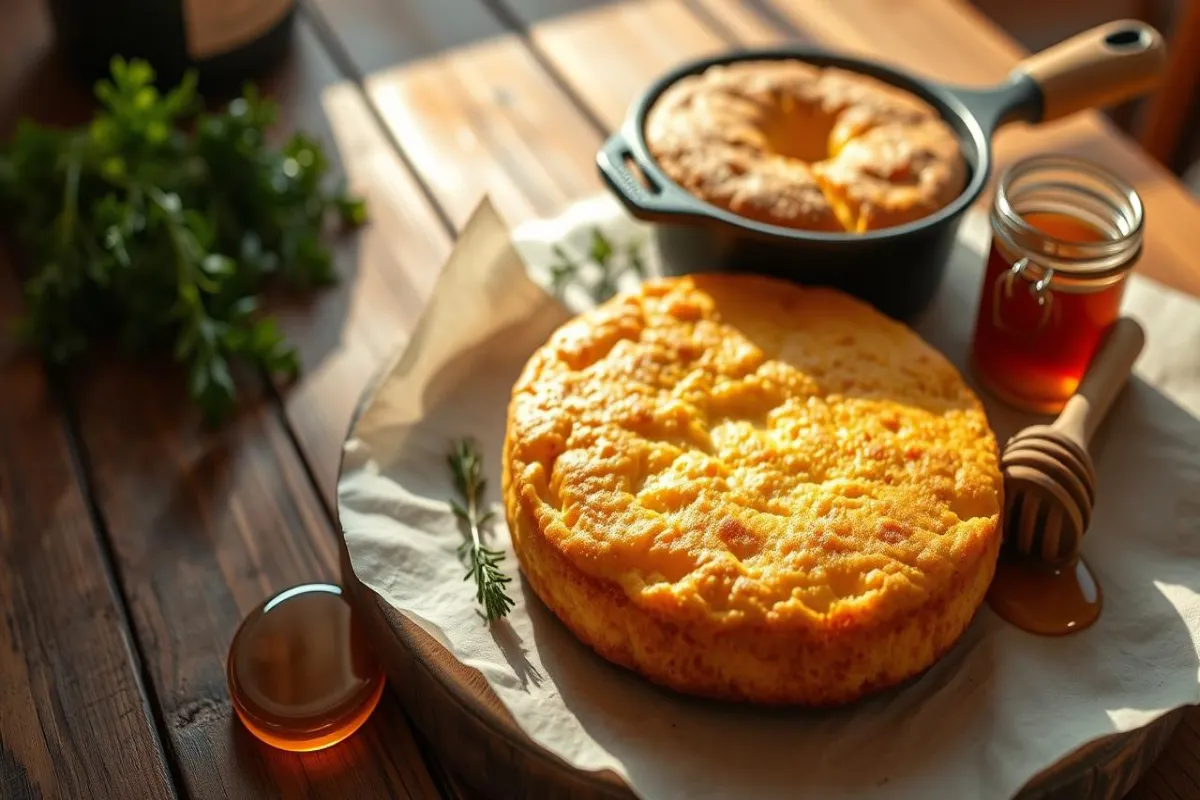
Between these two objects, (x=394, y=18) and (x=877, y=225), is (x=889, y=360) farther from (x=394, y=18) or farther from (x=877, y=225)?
(x=394, y=18)

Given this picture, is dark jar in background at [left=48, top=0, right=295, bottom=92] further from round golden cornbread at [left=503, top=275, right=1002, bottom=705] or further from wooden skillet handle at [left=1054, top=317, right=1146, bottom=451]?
wooden skillet handle at [left=1054, top=317, right=1146, bottom=451]

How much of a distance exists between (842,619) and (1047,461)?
13.8 inches

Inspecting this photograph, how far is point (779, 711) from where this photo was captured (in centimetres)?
125

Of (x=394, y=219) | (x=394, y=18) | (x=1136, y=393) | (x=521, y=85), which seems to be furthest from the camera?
(x=394, y=18)

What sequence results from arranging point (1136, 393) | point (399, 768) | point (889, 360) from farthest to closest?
point (1136, 393)
point (889, 360)
point (399, 768)

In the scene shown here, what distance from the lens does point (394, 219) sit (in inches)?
80.0

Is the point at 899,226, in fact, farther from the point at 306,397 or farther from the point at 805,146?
the point at 306,397

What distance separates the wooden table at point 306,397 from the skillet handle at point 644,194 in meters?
0.45

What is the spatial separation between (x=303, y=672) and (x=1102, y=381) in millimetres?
1032

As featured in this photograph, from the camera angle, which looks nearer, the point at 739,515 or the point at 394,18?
the point at 739,515

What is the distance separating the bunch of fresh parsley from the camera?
5.76 ft

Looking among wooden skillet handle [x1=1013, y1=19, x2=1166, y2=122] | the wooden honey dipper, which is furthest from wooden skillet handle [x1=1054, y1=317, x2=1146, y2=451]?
wooden skillet handle [x1=1013, y1=19, x2=1166, y2=122]

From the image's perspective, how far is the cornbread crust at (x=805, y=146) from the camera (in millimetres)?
1564

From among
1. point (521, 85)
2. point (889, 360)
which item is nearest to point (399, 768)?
point (889, 360)
